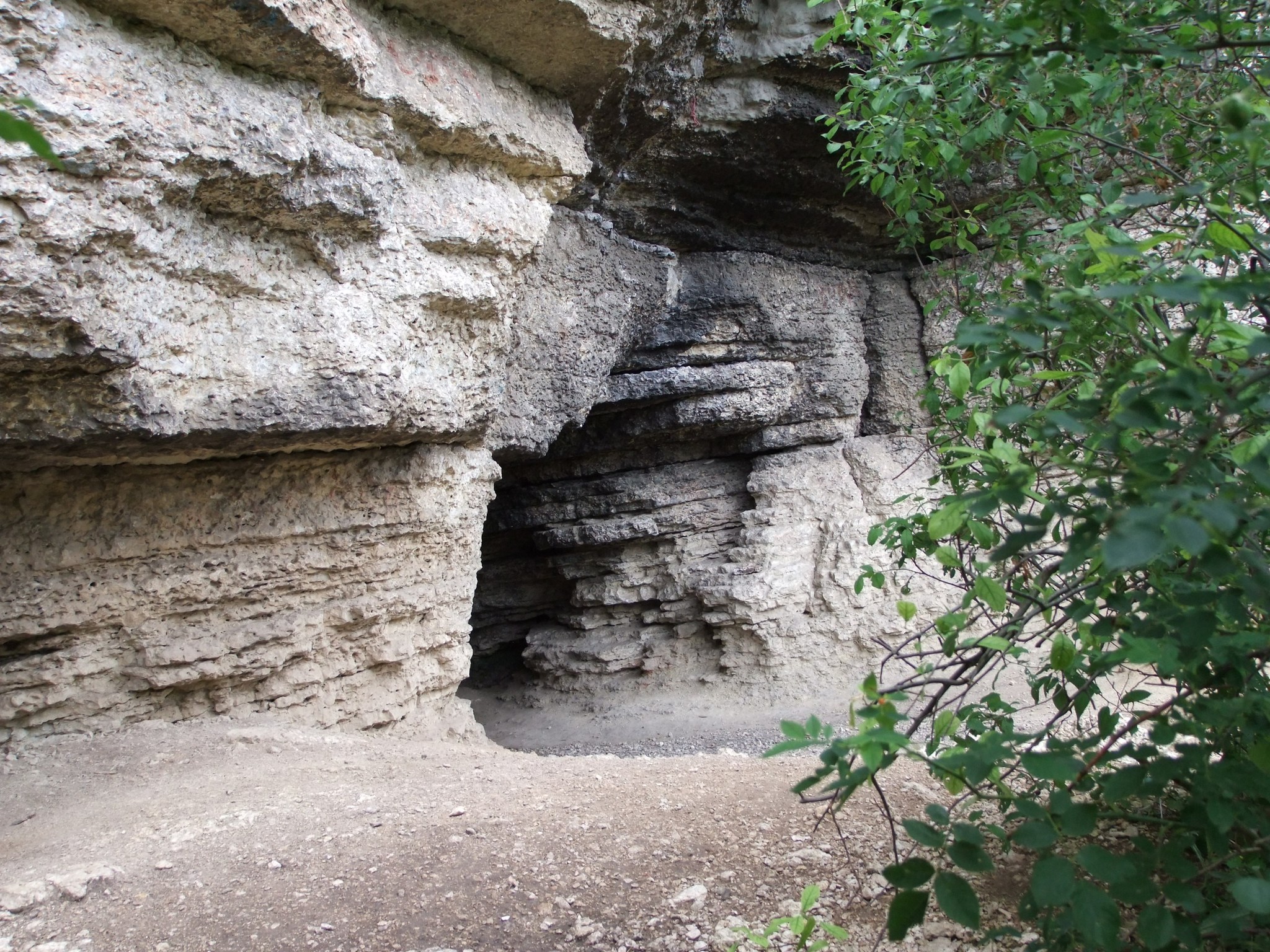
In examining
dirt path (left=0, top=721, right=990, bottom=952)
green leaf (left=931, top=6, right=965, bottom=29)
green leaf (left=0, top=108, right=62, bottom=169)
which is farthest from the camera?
dirt path (left=0, top=721, right=990, bottom=952)

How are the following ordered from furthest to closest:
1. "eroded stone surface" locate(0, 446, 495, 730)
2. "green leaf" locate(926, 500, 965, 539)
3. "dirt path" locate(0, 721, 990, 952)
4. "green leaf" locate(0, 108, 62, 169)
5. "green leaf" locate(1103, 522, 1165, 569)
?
"eroded stone surface" locate(0, 446, 495, 730), "dirt path" locate(0, 721, 990, 952), "green leaf" locate(926, 500, 965, 539), "green leaf" locate(1103, 522, 1165, 569), "green leaf" locate(0, 108, 62, 169)

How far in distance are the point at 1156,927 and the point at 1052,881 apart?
0.64 feet

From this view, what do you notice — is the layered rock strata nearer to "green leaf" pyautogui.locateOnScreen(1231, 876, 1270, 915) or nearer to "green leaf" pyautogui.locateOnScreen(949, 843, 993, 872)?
→ "green leaf" pyautogui.locateOnScreen(949, 843, 993, 872)

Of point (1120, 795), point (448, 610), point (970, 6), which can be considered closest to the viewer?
point (1120, 795)

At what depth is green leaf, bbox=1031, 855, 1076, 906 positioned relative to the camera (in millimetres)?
1167

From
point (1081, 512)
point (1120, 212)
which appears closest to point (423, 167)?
point (1120, 212)

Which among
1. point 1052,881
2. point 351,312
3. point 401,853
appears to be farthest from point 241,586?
point 1052,881

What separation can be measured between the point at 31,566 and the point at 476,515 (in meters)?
2.03

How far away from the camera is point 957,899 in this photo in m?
1.20

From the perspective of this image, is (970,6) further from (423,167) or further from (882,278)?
(882,278)

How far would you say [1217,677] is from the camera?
1431 mm

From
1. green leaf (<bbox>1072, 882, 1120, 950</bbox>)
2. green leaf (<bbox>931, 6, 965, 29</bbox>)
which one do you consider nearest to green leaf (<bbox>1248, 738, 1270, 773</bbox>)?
green leaf (<bbox>1072, 882, 1120, 950</bbox>)

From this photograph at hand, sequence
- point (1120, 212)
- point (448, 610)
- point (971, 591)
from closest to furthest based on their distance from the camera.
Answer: point (971, 591) < point (1120, 212) < point (448, 610)

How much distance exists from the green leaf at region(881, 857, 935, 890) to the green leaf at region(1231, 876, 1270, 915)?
0.37 meters
